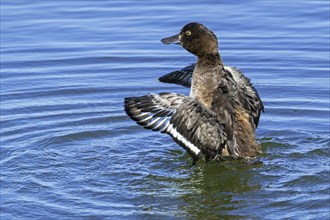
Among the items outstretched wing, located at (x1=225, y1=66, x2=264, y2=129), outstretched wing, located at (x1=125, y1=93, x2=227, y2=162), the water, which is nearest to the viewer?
the water

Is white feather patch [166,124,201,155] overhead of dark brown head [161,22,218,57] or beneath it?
beneath

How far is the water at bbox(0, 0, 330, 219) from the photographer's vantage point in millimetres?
9680

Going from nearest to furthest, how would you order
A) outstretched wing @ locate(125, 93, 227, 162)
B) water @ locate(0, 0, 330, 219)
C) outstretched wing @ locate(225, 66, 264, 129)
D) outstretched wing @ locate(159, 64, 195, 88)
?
water @ locate(0, 0, 330, 219), outstretched wing @ locate(125, 93, 227, 162), outstretched wing @ locate(225, 66, 264, 129), outstretched wing @ locate(159, 64, 195, 88)

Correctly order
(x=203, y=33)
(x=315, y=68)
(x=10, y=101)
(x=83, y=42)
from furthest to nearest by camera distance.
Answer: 1. (x=83, y=42)
2. (x=315, y=68)
3. (x=10, y=101)
4. (x=203, y=33)

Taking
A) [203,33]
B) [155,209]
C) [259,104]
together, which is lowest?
[155,209]

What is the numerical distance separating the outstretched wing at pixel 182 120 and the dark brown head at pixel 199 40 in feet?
3.08

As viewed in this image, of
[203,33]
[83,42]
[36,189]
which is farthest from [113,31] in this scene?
[36,189]

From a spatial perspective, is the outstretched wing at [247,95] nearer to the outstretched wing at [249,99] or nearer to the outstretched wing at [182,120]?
the outstretched wing at [249,99]

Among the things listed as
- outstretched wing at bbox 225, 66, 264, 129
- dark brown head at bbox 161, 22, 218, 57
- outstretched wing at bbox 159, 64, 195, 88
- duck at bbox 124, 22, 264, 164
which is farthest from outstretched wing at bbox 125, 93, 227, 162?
outstretched wing at bbox 159, 64, 195, 88

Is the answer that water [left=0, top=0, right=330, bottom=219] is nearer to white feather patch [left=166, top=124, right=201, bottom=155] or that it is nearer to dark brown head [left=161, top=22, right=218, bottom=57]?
white feather patch [left=166, top=124, right=201, bottom=155]

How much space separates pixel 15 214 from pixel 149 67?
5716mm

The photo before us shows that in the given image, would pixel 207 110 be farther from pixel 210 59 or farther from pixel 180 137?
pixel 210 59

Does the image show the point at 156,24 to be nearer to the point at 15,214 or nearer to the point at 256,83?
the point at 256,83

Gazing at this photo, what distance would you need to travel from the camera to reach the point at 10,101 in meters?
13.2
